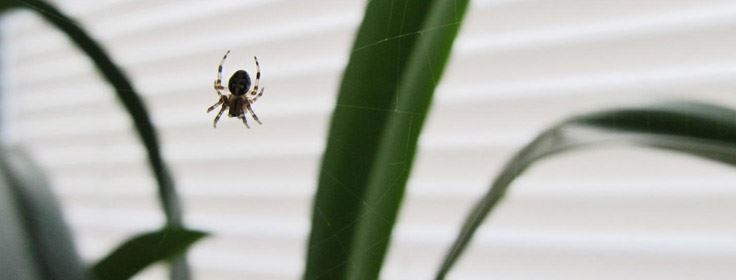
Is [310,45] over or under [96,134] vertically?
over

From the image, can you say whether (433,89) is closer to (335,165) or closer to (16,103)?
(335,165)

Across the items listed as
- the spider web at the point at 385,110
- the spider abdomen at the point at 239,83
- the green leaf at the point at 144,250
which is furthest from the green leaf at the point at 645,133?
the spider abdomen at the point at 239,83

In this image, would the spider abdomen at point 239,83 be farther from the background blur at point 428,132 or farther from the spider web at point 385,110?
the spider web at point 385,110

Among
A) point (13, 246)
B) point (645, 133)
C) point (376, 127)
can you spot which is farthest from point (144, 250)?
point (645, 133)

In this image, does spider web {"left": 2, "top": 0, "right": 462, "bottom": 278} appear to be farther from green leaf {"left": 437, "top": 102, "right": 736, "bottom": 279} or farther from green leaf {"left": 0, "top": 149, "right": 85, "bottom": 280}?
green leaf {"left": 0, "top": 149, "right": 85, "bottom": 280}

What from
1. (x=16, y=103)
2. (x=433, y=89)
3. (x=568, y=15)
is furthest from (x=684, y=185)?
(x=16, y=103)

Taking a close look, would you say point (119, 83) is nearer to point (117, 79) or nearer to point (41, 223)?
point (117, 79)

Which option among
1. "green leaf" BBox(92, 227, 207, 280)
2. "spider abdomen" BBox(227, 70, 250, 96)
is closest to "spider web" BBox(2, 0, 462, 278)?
"green leaf" BBox(92, 227, 207, 280)
